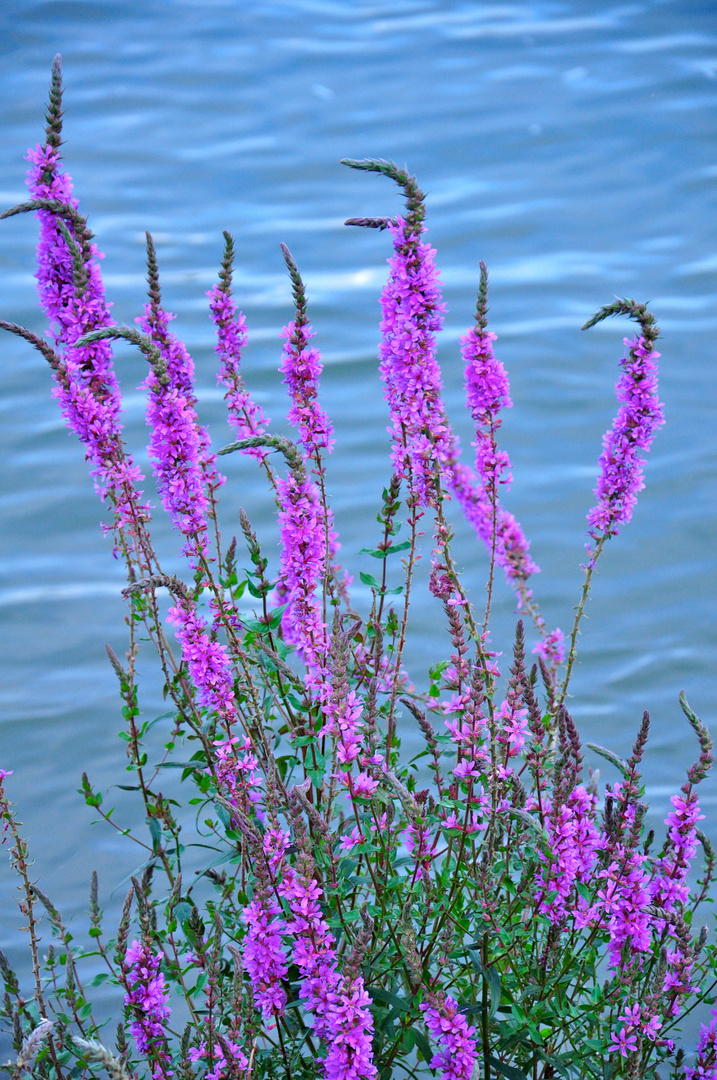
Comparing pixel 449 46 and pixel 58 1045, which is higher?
pixel 449 46

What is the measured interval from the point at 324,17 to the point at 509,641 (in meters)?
8.86

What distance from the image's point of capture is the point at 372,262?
28.3 feet

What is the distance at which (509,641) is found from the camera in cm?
535

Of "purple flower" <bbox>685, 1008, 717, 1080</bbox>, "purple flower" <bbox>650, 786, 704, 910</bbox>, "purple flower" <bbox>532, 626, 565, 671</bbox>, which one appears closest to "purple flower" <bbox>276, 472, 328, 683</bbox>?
"purple flower" <bbox>650, 786, 704, 910</bbox>

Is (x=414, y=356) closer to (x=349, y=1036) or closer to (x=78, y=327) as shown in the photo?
(x=78, y=327)

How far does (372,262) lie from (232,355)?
610 centimetres

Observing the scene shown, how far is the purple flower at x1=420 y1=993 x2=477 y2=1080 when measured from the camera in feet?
6.30

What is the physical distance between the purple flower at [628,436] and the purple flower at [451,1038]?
1.41 meters

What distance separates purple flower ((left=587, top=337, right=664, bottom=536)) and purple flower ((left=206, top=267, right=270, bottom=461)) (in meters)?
0.96

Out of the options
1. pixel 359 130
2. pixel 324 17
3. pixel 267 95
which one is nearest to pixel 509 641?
pixel 359 130

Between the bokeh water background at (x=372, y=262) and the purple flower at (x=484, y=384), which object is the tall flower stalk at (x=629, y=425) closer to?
the purple flower at (x=484, y=384)

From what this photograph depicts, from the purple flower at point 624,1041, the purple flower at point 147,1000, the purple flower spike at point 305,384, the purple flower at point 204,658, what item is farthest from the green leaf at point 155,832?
the purple flower at point 624,1041

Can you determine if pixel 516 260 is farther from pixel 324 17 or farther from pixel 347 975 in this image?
pixel 347 975

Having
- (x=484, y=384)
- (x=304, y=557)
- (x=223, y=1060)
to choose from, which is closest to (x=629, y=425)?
(x=484, y=384)
